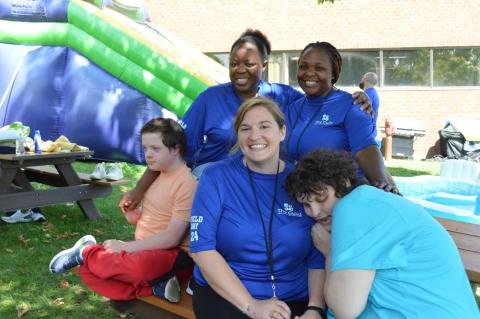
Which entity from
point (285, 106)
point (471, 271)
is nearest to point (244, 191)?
point (285, 106)

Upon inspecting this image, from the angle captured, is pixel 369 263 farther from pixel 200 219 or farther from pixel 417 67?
pixel 417 67

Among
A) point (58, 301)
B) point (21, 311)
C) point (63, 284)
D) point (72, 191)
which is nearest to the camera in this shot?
point (21, 311)

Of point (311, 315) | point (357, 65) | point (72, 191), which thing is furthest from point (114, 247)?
point (357, 65)

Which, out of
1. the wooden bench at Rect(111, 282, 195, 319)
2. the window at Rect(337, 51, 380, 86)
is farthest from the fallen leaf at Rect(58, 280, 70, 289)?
the window at Rect(337, 51, 380, 86)

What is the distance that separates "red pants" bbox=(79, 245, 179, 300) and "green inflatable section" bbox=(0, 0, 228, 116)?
567 cm

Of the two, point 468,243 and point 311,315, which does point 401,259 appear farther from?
point 468,243

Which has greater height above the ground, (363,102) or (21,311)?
(363,102)

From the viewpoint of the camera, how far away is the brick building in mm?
14031

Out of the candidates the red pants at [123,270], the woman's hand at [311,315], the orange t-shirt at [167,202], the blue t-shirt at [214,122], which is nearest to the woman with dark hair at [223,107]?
the blue t-shirt at [214,122]

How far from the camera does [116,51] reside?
9.11 m

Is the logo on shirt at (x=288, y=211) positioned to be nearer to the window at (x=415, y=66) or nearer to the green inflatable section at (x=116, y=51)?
the green inflatable section at (x=116, y=51)

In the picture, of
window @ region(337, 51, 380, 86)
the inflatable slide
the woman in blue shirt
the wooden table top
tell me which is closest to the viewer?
the woman in blue shirt

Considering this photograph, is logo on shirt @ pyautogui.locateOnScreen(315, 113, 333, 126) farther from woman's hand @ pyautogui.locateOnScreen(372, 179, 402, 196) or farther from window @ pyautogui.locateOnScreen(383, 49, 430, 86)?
window @ pyautogui.locateOnScreen(383, 49, 430, 86)

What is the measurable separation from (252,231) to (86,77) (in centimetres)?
735
